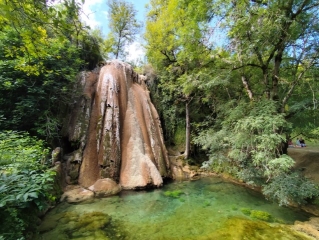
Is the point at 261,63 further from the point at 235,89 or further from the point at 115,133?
the point at 115,133

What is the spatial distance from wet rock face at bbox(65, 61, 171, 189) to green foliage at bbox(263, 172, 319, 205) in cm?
459

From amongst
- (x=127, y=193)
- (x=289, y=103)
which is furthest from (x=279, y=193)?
(x=127, y=193)

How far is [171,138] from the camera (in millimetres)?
14492

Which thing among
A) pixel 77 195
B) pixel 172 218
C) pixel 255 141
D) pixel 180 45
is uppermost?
pixel 180 45

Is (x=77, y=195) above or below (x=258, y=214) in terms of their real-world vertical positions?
above

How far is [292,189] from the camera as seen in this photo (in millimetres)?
5770

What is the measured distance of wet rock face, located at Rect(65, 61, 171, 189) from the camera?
340 inches

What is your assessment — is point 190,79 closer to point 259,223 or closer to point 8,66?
point 259,223

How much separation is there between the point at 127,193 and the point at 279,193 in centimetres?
536

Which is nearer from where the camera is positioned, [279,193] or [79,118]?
[279,193]

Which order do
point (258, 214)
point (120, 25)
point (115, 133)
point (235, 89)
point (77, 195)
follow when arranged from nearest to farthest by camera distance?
point (258, 214) < point (77, 195) < point (115, 133) < point (235, 89) < point (120, 25)

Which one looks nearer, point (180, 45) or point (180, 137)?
point (180, 45)

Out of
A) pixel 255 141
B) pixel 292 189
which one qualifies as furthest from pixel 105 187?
pixel 292 189

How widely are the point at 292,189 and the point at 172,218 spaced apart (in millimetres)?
3634
